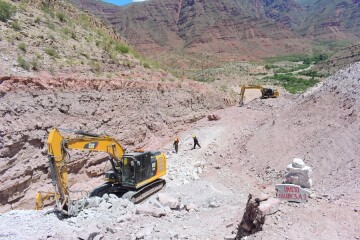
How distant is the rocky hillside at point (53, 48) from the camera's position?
48.8ft

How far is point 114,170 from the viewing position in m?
11.8

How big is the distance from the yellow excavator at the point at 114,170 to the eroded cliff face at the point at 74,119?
4.39 ft

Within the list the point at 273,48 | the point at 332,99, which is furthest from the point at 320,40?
the point at 332,99

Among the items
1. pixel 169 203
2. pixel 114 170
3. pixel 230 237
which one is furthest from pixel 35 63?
pixel 230 237

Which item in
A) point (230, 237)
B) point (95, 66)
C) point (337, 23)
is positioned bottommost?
point (230, 237)

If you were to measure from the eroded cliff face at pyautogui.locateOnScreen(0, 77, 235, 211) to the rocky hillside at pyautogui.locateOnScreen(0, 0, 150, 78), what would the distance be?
3.71 feet

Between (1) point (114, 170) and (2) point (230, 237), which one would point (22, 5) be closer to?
(1) point (114, 170)

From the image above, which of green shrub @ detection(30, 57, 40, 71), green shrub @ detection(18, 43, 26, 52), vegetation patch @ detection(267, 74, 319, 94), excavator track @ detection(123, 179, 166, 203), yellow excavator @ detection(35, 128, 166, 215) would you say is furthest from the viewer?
vegetation patch @ detection(267, 74, 319, 94)

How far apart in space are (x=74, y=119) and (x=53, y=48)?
476 centimetres

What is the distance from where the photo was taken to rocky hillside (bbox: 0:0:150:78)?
14.9 meters

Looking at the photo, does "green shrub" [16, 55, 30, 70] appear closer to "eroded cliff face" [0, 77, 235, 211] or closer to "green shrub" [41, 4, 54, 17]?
"eroded cliff face" [0, 77, 235, 211]

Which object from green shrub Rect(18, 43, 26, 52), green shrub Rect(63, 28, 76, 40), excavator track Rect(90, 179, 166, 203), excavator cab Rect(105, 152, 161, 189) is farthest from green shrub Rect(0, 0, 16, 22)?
excavator track Rect(90, 179, 166, 203)

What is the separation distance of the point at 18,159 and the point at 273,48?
13096 centimetres

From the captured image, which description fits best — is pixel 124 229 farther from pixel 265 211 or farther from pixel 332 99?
pixel 332 99
